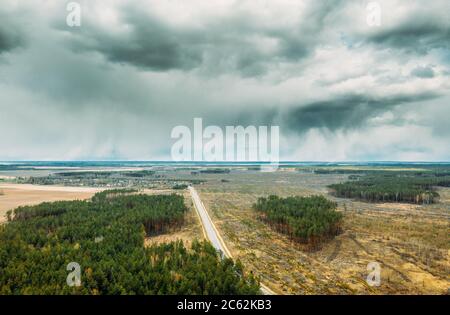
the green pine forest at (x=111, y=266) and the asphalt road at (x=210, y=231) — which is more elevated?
the green pine forest at (x=111, y=266)

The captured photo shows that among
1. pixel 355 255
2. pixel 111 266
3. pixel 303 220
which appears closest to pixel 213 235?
pixel 303 220

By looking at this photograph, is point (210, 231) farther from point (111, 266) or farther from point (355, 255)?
point (355, 255)

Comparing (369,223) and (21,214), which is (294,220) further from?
(21,214)

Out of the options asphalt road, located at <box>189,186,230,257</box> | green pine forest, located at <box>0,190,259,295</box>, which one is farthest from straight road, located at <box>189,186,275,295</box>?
green pine forest, located at <box>0,190,259,295</box>

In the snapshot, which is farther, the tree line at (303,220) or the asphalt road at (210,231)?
the tree line at (303,220)

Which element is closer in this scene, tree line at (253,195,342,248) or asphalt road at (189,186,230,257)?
asphalt road at (189,186,230,257)

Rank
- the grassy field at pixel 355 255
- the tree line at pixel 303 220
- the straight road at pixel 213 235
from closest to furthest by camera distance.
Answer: the straight road at pixel 213 235
the grassy field at pixel 355 255
the tree line at pixel 303 220

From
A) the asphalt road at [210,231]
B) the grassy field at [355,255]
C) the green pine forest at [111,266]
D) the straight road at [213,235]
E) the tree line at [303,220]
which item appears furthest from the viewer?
the tree line at [303,220]

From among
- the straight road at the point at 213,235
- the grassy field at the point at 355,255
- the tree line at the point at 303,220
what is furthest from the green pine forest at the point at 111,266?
the tree line at the point at 303,220

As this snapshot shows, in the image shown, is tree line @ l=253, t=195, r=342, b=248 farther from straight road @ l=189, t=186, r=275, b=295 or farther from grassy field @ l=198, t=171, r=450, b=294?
straight road @ l=189, t=186, r=275, b=295

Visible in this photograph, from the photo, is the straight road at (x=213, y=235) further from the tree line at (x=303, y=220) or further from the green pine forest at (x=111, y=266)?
the tree line at (x=303, y=220)
